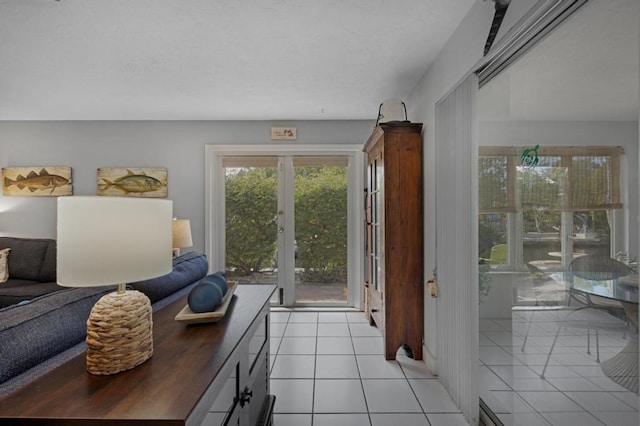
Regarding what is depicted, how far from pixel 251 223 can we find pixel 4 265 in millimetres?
2736

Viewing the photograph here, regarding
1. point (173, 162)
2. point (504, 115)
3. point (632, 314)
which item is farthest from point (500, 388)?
point (173, 162)

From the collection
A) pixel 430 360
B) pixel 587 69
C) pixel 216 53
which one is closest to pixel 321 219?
pixel 430 360

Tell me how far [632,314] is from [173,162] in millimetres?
4424

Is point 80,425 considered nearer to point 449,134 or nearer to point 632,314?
point 632,314

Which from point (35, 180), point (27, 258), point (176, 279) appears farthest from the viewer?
point (35, 180)

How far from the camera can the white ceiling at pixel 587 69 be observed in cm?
105

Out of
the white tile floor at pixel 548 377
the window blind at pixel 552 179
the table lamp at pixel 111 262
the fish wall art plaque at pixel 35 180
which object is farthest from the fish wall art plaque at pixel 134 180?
the white tile floor at pixel 548 377

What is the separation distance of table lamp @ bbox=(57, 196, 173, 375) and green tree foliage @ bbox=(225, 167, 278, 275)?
3345 millimetres

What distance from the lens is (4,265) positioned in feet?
12.0

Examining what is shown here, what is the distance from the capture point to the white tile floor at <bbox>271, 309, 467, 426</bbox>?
6.71 ft

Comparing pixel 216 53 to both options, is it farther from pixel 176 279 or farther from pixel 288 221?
pixel 288 221

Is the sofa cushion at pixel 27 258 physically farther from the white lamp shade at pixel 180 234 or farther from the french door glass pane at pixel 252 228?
the french door glass pane at pixel 252 228

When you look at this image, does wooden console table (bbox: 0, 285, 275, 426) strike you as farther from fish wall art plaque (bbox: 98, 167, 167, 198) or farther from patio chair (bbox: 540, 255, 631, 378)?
fish wall art plaque (bbox: 98, 167, 167, 198)

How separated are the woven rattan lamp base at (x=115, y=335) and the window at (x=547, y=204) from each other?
1.57 meters
